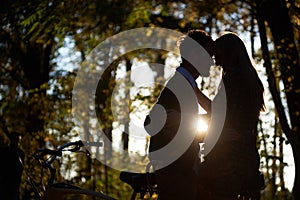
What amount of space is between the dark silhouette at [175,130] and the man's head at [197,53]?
15 centimetres

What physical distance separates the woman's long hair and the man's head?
0.09 meters

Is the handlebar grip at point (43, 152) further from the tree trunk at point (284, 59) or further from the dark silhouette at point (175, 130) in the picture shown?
the tree trunk at point (284, 59)

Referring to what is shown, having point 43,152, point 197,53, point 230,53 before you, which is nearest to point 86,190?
point 43,152

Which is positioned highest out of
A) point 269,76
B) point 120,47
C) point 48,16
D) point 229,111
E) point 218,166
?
point 120,47

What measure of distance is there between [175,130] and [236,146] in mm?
526

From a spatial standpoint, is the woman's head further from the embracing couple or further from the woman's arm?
the woman's arm

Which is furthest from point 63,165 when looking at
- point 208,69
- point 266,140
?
point 208,69

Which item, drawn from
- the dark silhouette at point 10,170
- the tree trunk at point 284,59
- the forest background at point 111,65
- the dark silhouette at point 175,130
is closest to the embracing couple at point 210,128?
the dark silhouette at point 175,130

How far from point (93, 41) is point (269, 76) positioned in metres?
9.52

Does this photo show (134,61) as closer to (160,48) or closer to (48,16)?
(160,48)

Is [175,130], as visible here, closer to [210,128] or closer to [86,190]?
[210,128]

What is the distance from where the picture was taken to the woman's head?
6238 mm

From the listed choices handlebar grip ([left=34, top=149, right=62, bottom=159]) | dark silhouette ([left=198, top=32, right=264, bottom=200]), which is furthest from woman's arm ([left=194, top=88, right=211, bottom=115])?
handlebar grip ([left=34, top=149, right=62, bottom=159])

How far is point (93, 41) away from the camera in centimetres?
2192
